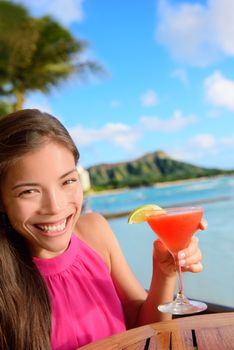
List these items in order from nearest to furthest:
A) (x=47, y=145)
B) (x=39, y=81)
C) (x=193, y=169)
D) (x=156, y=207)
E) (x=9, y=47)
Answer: (x=47, y=145) → (x=156, y=207) → (x=9, y=47) → (x=39, y=81) → (x=193, y=169)

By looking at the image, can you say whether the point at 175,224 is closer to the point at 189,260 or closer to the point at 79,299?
the point at 189,260

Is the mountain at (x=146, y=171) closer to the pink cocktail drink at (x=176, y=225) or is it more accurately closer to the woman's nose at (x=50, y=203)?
the pink cocktail drink at (x=176, y=225)

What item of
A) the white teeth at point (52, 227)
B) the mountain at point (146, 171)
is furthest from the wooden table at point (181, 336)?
the mountain at point (146, 171)

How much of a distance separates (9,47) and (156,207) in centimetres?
1453

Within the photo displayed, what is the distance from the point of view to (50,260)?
140 cm

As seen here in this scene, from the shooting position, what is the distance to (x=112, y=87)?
47.5 m

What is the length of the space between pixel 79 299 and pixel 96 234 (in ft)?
0.83

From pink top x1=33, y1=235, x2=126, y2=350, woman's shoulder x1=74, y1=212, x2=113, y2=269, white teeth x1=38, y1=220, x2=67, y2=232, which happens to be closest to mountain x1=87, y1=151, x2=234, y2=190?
woman's shoulder x1=74, y1=212, x2=113, y2=269

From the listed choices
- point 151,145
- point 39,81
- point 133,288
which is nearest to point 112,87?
point 151,145

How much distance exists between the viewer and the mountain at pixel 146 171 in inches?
1821

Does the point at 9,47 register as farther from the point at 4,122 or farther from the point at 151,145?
the point at 151,145

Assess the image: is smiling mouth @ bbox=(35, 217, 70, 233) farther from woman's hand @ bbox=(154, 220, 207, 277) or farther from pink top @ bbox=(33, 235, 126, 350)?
woman's hand @ bbox=(154, 220, 207, 277)

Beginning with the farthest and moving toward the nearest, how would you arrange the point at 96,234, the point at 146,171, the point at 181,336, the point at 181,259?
the point at 146,171
the point at 96,234
the point at 181,259
the point at 181,336

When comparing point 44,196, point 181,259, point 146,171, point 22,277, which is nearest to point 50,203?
point 44,196
